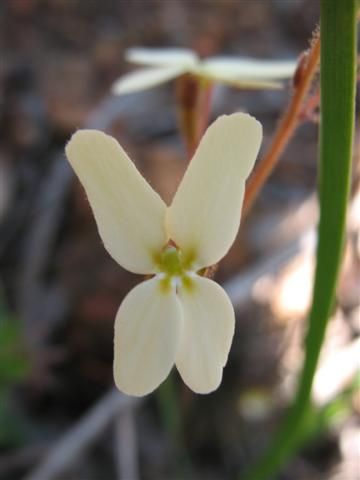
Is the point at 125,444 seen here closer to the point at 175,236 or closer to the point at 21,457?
the point at 21,457

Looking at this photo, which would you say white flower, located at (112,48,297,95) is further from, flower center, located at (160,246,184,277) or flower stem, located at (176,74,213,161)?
flower center, located at (160,246,184,277)

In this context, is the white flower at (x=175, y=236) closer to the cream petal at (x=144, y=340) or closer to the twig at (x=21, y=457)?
the cream petal at (x=144, y=340)

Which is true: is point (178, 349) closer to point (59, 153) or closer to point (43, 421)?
point (43, 421)

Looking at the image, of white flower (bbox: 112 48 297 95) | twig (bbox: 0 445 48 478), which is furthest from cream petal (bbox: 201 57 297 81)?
twig (bbox: 0 445 48 478)

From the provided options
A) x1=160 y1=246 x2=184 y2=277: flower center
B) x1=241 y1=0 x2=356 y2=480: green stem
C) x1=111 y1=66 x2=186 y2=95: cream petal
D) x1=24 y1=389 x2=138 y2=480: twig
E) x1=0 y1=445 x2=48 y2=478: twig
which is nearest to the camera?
x1=241 y1=0 x2=356 y2=480: green stem

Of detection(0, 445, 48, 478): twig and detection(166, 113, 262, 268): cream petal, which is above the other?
detection(166, 113, 262, 268): cream petal

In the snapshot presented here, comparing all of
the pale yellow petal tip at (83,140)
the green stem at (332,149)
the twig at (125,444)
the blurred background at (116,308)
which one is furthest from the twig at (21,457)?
the pale yellow petal tip at (83,140)
